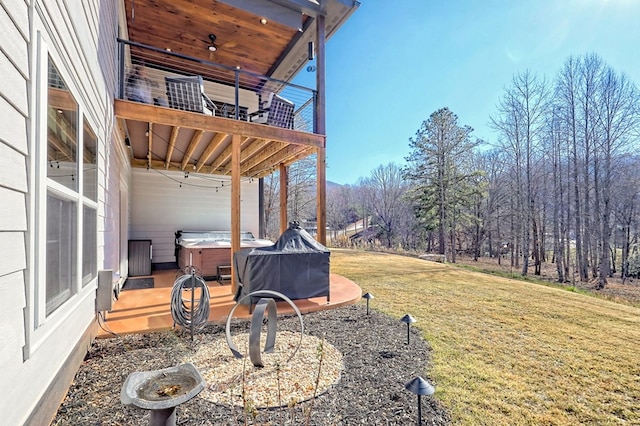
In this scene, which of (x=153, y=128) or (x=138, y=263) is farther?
(x=138, y=263)

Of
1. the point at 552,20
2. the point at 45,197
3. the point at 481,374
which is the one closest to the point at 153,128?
the point at 45,197

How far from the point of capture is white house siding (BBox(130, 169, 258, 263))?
809 centimetres

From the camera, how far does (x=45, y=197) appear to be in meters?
1.65

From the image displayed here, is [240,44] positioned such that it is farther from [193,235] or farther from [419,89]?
[419,89]

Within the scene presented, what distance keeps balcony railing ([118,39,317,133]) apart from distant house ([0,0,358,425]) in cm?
5

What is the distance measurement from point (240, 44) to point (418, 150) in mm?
16187

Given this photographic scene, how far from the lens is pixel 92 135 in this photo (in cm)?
286

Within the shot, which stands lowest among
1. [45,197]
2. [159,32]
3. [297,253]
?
[297,253]

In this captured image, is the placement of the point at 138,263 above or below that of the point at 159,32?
below

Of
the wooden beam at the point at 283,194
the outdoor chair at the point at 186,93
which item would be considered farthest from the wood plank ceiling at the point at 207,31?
the wooden beam at the point at 283,194

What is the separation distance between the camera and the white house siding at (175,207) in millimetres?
8086

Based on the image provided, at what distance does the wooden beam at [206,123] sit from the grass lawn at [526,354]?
11.3ft

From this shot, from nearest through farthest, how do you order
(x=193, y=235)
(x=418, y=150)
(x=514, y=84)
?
(x=193, y=235) < (x=514, y=84) < (x=418, y=150)

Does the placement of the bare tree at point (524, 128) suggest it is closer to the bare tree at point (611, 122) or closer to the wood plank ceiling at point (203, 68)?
the bare tree at point (611, 122)
